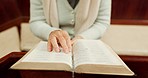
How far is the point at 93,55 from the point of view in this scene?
1.99 ft

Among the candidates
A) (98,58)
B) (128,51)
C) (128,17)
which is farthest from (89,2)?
(128,17)

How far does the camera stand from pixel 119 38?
162 cm

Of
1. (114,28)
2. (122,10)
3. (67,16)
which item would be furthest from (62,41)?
(122,10)

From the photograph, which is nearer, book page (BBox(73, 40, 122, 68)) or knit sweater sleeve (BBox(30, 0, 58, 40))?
book page (BBox(73, 40, 122, 68))

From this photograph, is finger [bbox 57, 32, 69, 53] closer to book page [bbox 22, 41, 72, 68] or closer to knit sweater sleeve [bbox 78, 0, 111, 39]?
book page [bbox 22, 41, 72, 68]

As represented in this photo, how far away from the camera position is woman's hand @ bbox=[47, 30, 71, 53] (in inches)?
26.9

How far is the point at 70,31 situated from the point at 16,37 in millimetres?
571

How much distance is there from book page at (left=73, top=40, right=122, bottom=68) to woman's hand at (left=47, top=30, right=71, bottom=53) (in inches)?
1.3

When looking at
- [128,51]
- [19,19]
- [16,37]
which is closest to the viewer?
[128,51]

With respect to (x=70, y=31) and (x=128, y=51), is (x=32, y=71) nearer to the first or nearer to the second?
(x=70, y=31)

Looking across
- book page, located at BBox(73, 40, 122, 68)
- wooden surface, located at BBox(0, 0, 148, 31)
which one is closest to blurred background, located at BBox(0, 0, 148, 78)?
wooden surface, located at BBox(0, 0, 148, 31)

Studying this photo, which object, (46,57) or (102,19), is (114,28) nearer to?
(102,19)

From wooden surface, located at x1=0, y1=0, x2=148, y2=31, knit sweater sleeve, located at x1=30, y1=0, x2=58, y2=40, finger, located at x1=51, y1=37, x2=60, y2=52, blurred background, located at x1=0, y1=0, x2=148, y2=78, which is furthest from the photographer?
wooden surface, located at x1=0, y1=0, x2=148, y2=31

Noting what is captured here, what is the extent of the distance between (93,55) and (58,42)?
0.18 metres
